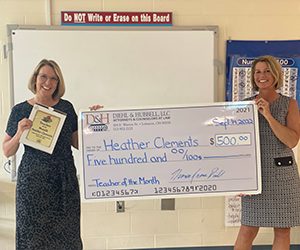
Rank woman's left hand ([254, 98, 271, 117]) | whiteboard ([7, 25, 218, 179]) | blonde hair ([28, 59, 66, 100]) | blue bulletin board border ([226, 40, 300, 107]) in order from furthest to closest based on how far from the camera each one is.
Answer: blue bulletin board border ([226, 40, 300, 107]) → whiteboard ([7, 25, 218, 179]) → blonde hair ([28, 59, 66, 100]) → woman's left hand ([254, 98, 271, 117])

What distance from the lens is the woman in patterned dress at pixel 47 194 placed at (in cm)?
153

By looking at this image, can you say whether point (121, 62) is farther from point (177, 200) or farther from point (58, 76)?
point (177, 200)

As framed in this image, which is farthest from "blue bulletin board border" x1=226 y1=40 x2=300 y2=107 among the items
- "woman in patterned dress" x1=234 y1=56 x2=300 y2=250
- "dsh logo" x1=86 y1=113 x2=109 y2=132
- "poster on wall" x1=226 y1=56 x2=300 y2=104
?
"dsh logo" x1=86 y1=113 x2=109 y2=132

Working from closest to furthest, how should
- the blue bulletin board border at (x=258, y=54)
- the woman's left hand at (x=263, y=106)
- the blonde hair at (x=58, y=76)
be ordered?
the woman's left hand at (x=263, y=106) < the blonde hair at (x=58, y=76) < the blue bulletin board border at (x=258, y=54)

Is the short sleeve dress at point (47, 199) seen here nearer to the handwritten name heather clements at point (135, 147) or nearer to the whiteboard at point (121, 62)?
the handwritten name heather clements at point (135, 147)

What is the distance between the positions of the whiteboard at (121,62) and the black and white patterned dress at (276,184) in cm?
63

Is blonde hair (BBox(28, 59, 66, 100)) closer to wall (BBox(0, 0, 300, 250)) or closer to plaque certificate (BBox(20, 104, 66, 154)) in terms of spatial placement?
plaque certificate (BBox(20, 104, 66, 154))

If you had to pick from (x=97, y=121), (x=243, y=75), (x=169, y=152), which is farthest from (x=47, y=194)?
(x=243, y=75)

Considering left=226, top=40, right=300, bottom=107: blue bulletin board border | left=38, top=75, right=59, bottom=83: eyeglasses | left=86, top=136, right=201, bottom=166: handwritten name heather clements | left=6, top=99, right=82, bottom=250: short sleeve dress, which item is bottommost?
left=6, top=99, right=82, bottom=250: short sleeve dress

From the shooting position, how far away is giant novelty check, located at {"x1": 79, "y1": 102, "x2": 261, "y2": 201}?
152 cm

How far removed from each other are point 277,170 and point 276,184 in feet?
0.29

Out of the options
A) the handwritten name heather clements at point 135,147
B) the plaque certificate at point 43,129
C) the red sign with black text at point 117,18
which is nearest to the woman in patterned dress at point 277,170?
the handwritten name heather clements at point 135,147

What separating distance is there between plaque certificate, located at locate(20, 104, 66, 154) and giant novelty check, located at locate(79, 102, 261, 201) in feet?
0.59

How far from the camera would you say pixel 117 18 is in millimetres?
2000
